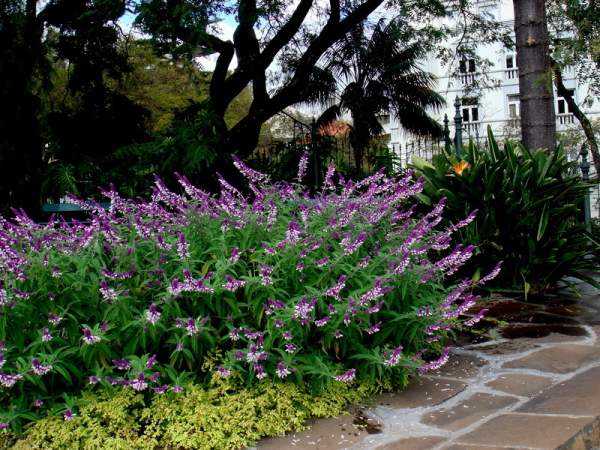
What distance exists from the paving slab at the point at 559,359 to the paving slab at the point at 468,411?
2.08 ft

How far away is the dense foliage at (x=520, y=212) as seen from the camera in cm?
577

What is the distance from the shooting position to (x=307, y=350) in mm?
3334

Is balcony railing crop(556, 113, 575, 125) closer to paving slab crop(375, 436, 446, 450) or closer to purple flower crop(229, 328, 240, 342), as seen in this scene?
paving slab crop(375, 436, 446, 450)

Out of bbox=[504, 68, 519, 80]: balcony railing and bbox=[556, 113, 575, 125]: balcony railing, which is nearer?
bbox=[556, 113, 575, 125]: balcony railing

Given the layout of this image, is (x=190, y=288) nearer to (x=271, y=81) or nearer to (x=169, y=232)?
(x=169, y=232)

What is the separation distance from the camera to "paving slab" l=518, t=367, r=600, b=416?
3205 mm

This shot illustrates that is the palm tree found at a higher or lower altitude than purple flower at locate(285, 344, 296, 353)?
higher

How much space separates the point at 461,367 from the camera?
407cm

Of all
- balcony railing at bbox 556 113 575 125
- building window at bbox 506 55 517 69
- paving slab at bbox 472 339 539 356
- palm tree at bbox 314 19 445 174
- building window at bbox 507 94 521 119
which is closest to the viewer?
paving slab at bbox 472 339 539 356

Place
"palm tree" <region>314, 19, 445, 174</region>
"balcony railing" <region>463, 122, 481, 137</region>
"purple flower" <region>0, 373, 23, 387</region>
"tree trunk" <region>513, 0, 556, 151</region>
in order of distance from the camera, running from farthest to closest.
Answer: "palm tree" <region>314, 19, 445, 174</region>, "balcony railing" <region>463, 122, 481, 137</region>, "tree trunk" <region>513, 0, 556, 151</region>, "purple flower" <region>0, 373, 23, 387</region>

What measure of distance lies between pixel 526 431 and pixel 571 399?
56 centimetres

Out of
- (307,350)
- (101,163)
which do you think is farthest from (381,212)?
(101,163)

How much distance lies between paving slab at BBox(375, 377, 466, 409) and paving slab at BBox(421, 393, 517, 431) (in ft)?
0.40

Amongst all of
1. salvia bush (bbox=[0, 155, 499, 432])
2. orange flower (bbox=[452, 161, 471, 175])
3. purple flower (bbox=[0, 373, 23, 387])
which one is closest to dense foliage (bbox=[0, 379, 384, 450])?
salvia bush (bbox=[0, 155, 499, 432])
